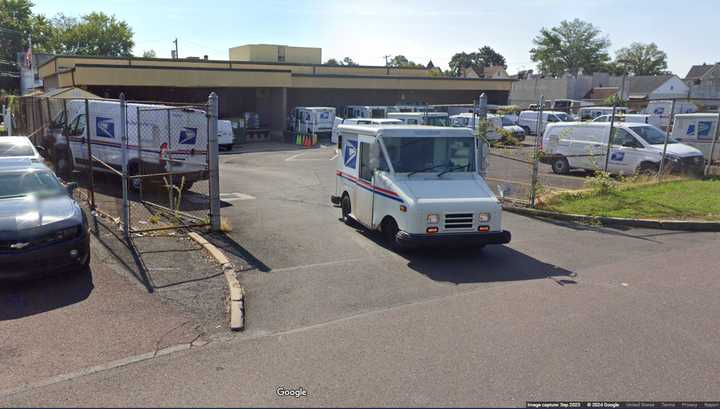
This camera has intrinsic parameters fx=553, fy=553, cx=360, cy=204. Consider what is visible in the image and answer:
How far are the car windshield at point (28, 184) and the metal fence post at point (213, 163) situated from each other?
98.0 inches

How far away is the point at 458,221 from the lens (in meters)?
8.87

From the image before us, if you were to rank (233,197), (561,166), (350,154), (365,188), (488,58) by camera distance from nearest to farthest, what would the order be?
(365,188), (350,154), (233,197), (561,166), (488,58)

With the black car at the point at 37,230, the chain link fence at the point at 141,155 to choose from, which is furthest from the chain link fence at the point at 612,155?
the black car at the point at 37,230

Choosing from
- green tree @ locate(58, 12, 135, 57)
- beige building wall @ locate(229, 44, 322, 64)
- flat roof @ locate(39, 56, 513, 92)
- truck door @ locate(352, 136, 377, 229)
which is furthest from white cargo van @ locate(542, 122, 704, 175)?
green tree @ locate(58, 12, 135, 57)

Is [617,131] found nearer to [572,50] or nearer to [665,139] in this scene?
[665,139]

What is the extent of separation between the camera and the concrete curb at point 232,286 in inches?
246

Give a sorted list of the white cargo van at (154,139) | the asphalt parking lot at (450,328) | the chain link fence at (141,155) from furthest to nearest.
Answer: the white cargo van at (154,139) < the chain link fence at (141,155) < the asphalt parking lot at (450,328)

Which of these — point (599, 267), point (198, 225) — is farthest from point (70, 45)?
point (599, 267)

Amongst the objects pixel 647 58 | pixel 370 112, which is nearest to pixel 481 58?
pixel 647 58

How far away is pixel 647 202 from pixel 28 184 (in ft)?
42.8

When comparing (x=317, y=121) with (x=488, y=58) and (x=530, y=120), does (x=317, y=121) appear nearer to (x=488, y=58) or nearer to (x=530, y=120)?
(x=530, y=120)

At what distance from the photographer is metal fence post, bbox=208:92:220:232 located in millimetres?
9750

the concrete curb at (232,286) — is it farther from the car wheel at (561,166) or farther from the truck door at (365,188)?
the car wheel at (561,166)

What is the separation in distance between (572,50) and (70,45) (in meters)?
79.3
